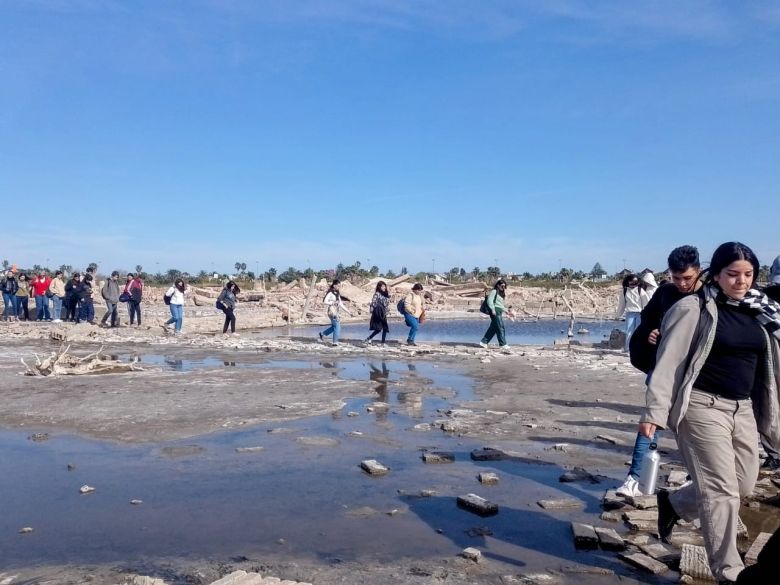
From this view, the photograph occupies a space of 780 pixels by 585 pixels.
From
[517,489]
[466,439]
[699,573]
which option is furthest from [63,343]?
[699,573]

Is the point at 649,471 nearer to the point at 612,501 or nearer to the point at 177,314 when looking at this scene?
the point at 612,501

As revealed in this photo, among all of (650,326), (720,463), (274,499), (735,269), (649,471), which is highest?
(735,269)

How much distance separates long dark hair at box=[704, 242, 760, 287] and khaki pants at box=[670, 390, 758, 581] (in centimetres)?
74

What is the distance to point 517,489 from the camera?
245 inches

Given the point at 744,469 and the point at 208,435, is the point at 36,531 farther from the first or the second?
the point at 744,469

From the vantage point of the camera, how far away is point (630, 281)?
47.5 ft

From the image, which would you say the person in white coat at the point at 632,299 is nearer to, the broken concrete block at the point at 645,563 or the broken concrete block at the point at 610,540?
the broken concrete block at the point at 610,540

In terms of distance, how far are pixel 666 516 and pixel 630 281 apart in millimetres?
10511

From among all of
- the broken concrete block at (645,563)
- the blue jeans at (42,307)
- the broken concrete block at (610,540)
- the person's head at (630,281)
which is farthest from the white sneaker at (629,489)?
the blue jeans at (42,307)

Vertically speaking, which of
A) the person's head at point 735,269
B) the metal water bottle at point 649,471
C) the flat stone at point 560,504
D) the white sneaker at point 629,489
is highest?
the person's head at point 735,269

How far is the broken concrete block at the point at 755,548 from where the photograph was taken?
4.52 meters

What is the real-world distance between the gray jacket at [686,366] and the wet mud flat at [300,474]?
1163mm

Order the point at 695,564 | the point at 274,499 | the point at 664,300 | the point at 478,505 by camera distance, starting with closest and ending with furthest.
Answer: the point at 695,564 < the point at 664,300 < the point at 478,505 < the point at 274,499

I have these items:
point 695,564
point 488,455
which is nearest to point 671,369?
point 695,564
